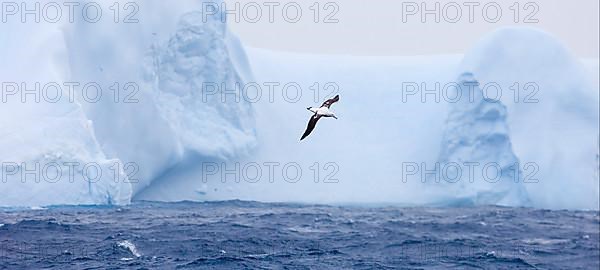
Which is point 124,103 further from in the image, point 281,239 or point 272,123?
point 281,239

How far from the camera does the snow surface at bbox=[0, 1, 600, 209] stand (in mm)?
18797

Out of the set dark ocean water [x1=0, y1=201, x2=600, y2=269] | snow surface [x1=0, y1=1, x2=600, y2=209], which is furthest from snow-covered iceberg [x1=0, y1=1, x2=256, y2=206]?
dark ocean water [x1=0, y1=201, x2=600, y2=269]

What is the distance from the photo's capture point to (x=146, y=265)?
11805 mm

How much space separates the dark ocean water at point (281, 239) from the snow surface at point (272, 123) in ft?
4.57

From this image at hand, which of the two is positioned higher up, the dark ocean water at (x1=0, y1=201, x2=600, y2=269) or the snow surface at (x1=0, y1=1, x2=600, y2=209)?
the snow surface at (x1=0, y1=1, x2=600, y2=209)

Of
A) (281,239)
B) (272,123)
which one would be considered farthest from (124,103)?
(281,239)

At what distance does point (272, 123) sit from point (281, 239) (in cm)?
1156

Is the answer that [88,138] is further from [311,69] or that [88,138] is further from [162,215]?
[311,69]

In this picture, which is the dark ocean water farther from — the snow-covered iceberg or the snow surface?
the snow surface

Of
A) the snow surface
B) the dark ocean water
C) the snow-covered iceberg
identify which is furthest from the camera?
the snow surface

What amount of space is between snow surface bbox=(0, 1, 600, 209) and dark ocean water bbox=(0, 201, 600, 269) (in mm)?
1394

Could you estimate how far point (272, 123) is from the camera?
2675cm

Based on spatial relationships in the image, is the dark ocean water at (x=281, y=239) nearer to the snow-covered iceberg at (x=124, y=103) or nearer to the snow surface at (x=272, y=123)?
the snow-covered iceberg at (x=124, y=103)

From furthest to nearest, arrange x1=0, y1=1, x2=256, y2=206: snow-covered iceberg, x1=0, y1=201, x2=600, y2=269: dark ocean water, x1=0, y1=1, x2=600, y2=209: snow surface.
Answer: x1=0, y1=1, x2=600, y2=209: snow surface
x1=0, y1=1, x2=256, y2=206: snow-covered iceberg
x1=0, y1=201, x2=600, y2=269: dark ocean water
